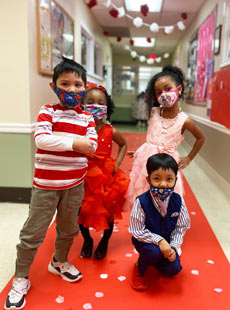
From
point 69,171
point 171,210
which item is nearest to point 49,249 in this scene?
point 69,171

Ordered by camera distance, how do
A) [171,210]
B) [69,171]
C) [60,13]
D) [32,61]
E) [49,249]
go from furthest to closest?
[60,13] → [32,61] → [49,249] → [171,210] → [69,171]

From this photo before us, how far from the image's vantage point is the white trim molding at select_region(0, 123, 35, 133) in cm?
247

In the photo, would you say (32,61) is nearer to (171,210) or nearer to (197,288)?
(171,210)

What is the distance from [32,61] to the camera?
8.16ft

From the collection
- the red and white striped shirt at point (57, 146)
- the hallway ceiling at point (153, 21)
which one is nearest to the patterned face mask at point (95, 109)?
the red and white striped shirt at point (57, 146)

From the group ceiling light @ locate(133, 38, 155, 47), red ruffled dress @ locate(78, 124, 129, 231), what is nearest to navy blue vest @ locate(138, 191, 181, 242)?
red ruffled dress @ locate(78, 124, 129, 231)

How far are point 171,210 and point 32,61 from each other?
6.03 feet

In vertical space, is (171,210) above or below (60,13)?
below

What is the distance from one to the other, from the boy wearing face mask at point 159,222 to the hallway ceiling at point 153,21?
14.8 feet

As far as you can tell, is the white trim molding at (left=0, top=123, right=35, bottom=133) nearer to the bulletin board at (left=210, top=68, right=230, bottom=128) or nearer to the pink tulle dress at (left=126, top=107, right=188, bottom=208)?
the pink tulle dress at (left=126, top=107, right=188, bottom=208)

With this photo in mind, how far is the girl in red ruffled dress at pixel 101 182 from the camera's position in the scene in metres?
1.59

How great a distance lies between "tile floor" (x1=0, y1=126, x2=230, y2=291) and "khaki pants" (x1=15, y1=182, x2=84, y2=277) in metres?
0.28

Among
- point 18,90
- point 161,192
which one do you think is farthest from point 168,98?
point 18,90

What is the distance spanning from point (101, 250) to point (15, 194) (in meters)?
1.24
